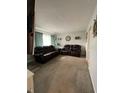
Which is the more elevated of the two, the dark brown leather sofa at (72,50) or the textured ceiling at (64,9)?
the textured ceiling at (64,9)

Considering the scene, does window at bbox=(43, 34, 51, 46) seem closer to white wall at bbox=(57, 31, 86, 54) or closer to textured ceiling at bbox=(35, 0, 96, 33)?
white wall at bbox=(57, 31, 86, 54)

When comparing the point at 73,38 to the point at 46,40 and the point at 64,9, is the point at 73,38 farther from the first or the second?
the point at 64,9

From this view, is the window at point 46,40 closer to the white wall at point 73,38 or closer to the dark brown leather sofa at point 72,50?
the white wall at point 73,38

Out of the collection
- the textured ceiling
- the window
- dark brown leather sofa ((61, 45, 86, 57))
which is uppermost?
the textured ceiling

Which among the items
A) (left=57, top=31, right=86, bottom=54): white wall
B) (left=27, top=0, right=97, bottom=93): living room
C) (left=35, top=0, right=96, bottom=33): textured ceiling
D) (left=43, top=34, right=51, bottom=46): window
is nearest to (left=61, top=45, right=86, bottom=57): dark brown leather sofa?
(left=27, top=0, right=97, bottom=93): living room

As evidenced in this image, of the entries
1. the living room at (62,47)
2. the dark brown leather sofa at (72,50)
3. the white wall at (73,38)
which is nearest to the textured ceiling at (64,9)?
the living room at (62,47)

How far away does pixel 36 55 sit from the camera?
5965mm

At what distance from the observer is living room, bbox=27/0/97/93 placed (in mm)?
2566

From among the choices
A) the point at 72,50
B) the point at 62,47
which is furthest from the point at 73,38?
the point at 62,47

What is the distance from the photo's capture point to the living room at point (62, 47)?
2566mm
